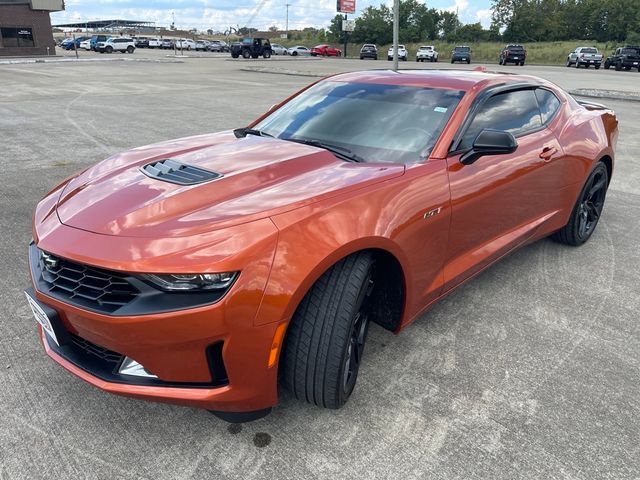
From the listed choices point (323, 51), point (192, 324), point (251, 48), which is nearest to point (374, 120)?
point (192, 324)

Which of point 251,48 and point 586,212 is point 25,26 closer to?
point 251,48

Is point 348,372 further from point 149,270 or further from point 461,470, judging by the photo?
point 149,270

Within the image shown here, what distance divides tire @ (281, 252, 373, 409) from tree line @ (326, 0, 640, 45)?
263ft

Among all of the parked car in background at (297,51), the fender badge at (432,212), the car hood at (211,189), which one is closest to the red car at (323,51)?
the parked car in background at (297,51)

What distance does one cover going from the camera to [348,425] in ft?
7.58

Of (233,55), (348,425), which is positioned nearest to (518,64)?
(233,55)

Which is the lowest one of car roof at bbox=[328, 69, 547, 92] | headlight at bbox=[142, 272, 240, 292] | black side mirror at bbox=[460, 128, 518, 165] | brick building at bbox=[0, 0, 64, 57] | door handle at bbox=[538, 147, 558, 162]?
headlight at bbox=[142, 272, 240, 292]

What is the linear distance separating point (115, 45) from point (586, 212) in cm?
5731

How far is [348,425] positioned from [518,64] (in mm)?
44343

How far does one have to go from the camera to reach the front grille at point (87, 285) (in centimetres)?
191

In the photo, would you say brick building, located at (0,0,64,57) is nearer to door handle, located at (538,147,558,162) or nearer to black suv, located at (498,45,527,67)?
black suv, located at (498,45,527,67)

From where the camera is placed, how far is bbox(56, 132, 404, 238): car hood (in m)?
2.07

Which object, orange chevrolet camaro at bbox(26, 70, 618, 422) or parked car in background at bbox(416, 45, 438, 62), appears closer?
orange chevrolet camaro at bbox(26, 70, 618, 422)

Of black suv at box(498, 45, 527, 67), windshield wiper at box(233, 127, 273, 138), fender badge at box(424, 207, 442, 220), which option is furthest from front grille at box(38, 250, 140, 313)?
black suv at box(498, 45, 527, 67)
